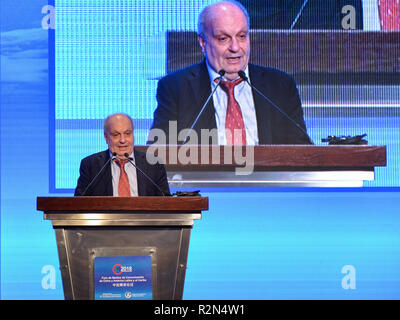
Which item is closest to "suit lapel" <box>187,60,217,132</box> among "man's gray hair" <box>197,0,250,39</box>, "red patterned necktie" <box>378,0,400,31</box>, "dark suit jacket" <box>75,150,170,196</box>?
"man's gray hair" <box>197,0,250,39</box>

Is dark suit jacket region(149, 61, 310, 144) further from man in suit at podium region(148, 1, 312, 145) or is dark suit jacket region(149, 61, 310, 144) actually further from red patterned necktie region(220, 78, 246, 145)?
red patterned necktie region(220, 78, 246, 145)

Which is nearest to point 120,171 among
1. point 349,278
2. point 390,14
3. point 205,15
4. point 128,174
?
point 128,174

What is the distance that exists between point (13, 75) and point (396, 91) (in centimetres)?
276

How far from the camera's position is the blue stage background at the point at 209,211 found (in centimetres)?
442

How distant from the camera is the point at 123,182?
3.33 m

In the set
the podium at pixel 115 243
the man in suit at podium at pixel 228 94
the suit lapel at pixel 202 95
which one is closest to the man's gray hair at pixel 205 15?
the man in suit at podium at pixel 228 94

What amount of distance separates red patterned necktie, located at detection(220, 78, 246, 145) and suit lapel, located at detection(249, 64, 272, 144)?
118mm

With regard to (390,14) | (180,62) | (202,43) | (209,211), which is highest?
(390,14)

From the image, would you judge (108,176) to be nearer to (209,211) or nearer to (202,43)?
(209,211)

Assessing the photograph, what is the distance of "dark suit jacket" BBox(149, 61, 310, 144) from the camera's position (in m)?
4.28

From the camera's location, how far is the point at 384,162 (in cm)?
320

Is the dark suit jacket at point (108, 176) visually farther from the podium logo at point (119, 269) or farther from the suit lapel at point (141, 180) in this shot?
the podium logo at point (119, 269)

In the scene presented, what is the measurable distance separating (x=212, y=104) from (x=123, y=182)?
1.22m
